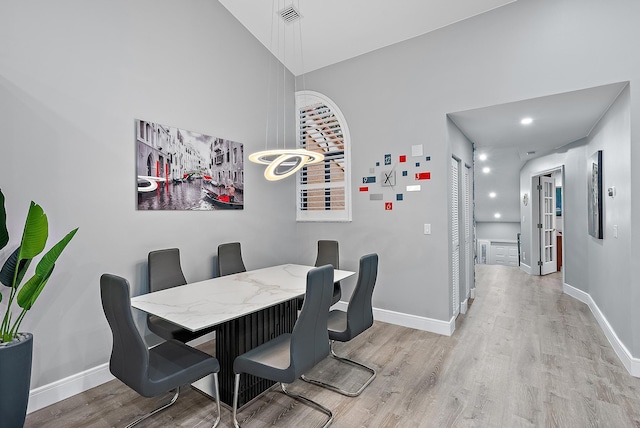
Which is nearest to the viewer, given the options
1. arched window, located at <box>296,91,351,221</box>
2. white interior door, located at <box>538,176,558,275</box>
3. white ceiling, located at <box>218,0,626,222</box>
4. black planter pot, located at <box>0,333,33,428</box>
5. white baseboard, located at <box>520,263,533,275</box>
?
black planter pot, located at <box>0,333,33,428</box>

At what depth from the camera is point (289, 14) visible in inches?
137

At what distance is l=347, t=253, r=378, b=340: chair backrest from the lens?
2.30m

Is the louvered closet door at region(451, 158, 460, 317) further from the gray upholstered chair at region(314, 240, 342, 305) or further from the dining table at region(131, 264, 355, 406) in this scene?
the dining table at region(131, 264, 355, 406)

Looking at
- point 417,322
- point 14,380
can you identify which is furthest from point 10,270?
point 417,322

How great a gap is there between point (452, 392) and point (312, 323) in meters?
1.34

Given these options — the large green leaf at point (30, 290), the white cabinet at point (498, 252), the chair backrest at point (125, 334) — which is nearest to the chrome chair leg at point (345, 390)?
the chair backrest at point (125, 334)

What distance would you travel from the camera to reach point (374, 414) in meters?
2.10

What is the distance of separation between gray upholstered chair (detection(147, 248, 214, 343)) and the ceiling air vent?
276cm

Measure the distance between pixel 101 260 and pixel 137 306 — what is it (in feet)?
2.55

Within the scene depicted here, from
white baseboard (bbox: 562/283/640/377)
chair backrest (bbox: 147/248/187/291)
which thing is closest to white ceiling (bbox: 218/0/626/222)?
white baseboard (bbox: 562/283/640/377)

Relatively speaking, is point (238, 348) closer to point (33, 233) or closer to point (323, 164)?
point (33, 233)

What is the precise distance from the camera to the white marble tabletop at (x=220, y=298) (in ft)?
6.09

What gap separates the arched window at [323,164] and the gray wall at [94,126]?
1.32m

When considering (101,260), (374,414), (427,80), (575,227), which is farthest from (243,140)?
(575,227)
